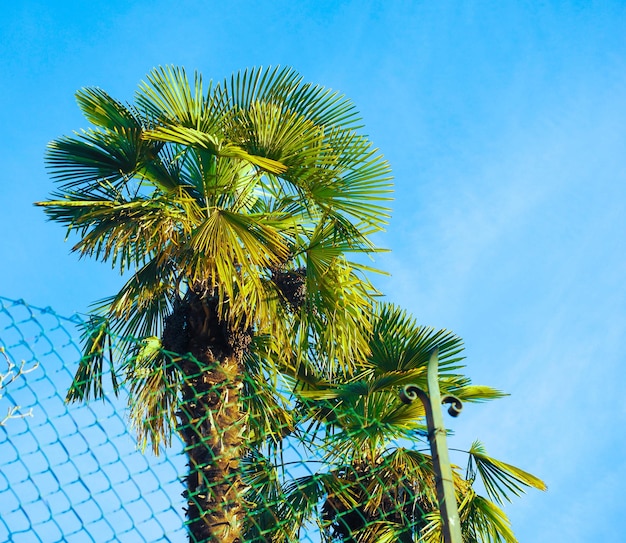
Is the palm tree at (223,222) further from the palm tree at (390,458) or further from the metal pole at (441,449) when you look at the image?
the metal pole at (441,449)

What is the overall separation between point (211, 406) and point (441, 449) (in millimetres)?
2951

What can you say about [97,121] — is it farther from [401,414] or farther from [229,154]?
[401,414]

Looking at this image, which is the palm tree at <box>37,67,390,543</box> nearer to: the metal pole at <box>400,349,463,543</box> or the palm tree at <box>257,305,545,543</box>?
the palm tree at <box>257,305,545,543</box>

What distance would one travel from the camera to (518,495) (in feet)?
23.9

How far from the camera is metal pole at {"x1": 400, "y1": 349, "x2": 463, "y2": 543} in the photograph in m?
2.95

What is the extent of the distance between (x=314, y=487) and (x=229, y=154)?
9.87 ft

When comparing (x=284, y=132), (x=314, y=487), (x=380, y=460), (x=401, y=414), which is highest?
(x=284, y=132)

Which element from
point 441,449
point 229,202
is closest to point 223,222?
point 229,202

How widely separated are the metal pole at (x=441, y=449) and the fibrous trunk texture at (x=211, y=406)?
212 centimetres

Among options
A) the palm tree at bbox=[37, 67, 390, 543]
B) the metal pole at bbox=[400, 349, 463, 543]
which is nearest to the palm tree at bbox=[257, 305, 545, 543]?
the palm tree at bbox=[37, 67, 390, 543]

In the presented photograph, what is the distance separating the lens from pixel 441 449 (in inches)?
121

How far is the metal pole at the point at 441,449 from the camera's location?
295 centimetres

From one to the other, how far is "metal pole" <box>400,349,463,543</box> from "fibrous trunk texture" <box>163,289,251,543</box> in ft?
6.96

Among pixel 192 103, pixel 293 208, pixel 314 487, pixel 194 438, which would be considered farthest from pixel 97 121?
pixel 314 487
